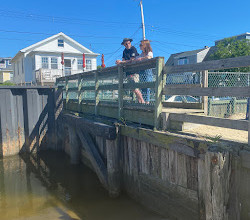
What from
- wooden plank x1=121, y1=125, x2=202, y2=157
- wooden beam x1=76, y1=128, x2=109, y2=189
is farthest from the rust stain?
wooden beam x1=76, y1=128, x2=109, y2=189

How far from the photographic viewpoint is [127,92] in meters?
5.73

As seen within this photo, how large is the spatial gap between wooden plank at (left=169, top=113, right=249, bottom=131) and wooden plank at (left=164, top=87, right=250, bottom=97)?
1.17 ft

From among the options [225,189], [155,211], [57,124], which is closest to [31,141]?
[57,124]

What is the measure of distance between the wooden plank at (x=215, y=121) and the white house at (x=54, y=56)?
22.4 meters

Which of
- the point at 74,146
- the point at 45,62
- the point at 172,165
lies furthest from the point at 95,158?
the point at 45,62

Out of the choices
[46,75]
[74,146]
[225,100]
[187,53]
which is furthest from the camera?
[187,53]

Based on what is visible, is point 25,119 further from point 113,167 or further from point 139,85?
point 139,85

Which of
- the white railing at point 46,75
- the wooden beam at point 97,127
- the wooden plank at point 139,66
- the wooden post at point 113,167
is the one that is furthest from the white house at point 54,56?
the wooden post at point 113,167

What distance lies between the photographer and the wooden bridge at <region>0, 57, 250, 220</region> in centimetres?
299

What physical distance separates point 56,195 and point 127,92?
323 centimetres

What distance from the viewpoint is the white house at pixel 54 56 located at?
84.4 ft

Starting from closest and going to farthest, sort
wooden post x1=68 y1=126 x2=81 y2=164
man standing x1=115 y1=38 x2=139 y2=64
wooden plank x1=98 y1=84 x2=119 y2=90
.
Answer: wooden plank x1=98 y1=84 x2=119 y2=90, man standing x1=115 y1=38 x2=139 y2=64, wooden post x1=68 y1=126 x2=81 y2=164

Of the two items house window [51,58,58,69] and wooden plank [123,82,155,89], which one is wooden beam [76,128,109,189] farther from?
house window [51,58,58,69]

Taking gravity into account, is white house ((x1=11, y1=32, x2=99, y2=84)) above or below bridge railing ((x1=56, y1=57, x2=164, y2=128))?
above
